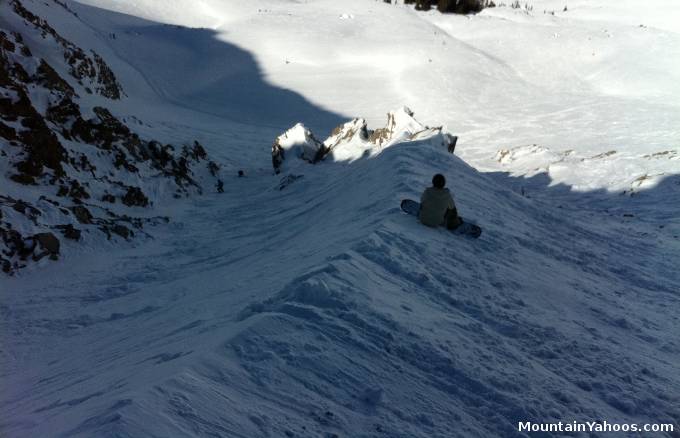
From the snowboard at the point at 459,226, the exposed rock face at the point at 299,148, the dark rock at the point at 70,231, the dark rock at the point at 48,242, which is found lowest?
the dark rock at the point at 48,242

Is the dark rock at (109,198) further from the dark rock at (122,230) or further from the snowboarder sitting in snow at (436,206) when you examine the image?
the snowboarder sitting in snow at (436,206)

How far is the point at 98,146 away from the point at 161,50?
15020mm

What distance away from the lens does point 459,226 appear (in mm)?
6637

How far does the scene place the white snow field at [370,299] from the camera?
132 inches

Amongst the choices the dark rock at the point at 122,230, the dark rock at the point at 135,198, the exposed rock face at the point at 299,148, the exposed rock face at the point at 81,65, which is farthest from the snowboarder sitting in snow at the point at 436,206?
the exposed rock face at the point at 81,65

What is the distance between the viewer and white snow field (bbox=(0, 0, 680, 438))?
11.0ft

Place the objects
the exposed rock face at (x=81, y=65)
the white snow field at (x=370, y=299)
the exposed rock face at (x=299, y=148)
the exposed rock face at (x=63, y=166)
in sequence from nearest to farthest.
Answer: the white snow field at (x=370, y=299), the exposed rock face at (x=63, y=166), the exposed rock face at (x=299, y=148), the exposed rock face at (x=81, y=65)

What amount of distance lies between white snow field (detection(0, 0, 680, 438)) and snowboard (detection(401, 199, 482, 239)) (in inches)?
5.4

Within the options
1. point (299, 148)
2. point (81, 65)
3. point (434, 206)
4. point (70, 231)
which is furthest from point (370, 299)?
point (81, 65)

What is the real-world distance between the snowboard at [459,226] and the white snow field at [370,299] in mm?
136

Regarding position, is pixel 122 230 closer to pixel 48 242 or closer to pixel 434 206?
pixel 48 242

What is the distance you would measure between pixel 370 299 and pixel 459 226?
2737 millimetres

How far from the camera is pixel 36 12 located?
59.8 ft

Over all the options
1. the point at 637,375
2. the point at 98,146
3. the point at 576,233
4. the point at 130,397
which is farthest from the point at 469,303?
the point at 98,146
